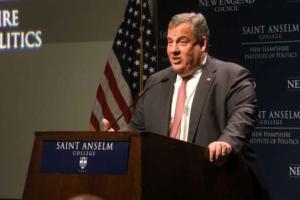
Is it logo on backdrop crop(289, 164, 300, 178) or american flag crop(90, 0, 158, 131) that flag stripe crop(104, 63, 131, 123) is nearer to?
american flag crop(90, 0, 158, 131)

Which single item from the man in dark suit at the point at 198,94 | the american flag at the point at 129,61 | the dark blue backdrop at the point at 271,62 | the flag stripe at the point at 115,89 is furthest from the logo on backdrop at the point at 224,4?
the man in dark suit at the point at 198,94

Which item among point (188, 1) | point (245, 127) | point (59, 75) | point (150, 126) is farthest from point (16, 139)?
point (245, 127)

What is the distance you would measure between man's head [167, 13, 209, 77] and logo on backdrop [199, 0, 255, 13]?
2.02 metres

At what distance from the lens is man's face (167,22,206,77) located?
2699mm

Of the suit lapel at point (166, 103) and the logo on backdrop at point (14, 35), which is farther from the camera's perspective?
the logo on backdrop at point (14, 35)

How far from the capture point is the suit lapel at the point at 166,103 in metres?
2.67

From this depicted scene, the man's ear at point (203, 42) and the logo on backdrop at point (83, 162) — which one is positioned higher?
the man's ear at point (203, 42)

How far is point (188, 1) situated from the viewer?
487 centimetres

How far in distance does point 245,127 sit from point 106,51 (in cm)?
289

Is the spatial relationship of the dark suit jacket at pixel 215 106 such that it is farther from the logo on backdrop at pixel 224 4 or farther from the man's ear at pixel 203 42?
the logo on backdrop at pixel 224 4

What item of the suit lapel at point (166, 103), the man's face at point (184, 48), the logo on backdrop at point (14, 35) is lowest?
the suit lapel at point (166, 103)

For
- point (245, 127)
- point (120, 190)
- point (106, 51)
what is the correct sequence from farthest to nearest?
point (106, 51), point (245, 127), point (120, 190)

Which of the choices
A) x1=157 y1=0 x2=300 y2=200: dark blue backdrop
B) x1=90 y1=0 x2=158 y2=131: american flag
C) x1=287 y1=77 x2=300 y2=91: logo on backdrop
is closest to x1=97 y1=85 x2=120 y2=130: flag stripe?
x1=90 y1=0 x2=158 y2=131: american flag

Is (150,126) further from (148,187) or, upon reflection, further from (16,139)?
(16,139)
